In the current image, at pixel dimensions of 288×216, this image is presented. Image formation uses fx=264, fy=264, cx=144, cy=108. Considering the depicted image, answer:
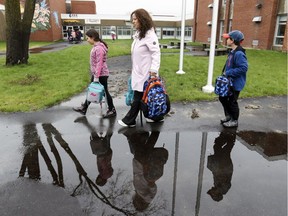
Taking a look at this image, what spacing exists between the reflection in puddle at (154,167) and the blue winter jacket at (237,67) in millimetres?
936

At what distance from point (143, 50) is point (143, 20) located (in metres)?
0.48

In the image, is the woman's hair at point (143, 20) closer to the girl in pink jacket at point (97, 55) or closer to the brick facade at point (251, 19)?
the girl in pink jacket at point (97, 55)

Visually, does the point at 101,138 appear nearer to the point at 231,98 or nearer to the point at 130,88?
the point at 130,88

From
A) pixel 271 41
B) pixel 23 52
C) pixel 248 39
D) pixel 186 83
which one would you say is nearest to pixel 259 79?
pixel 186 83

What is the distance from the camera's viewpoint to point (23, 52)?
1212cm

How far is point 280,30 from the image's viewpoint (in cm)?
2070

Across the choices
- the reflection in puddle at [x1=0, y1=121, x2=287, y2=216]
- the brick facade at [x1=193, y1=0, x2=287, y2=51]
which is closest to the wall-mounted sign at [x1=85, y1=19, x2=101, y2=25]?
the brick facade at [x1=193, y1=0, x2=287, y2=51]

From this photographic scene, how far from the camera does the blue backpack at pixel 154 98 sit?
457 cm

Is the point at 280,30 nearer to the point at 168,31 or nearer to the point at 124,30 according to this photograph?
the point at 168,31

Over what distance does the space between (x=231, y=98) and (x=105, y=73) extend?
2.55 metres

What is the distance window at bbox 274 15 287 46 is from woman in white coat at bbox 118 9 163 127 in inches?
764

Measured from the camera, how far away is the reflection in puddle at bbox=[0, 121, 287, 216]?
9.48ft

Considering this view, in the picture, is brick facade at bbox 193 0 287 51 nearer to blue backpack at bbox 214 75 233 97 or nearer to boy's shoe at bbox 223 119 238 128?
boy's shoe at bbox 223 119 238 128

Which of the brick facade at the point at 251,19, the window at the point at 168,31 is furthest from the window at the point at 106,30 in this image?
the brick facade at the point at 251,19
